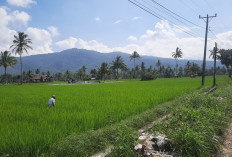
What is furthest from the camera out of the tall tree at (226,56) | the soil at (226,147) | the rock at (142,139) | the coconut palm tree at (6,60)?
the tall tree at (226,56)

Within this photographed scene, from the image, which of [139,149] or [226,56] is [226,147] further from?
[226,56]

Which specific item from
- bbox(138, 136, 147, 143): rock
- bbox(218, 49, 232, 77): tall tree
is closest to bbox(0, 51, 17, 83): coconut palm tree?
bbox(138, 136, 147, 143): rock

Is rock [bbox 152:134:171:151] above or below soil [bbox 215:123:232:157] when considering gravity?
above

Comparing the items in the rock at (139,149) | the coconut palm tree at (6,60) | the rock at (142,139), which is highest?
the coconut palm tree at (6,60)

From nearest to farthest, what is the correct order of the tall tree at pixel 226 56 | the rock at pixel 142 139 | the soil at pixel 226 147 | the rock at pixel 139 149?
the rock at pixel 139 149 < the soil at pixel 226 147 < the rock at pixel 142 139 < the tall tree at pixel 226 56

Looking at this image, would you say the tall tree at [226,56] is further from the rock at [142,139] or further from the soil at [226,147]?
the rock at [142,139]

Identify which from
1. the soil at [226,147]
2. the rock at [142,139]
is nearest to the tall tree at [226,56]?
the soil at [226,147]

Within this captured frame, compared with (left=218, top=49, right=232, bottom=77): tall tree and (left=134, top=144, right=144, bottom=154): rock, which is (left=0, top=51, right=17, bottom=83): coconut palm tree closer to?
(left=134, top=144, right=144, bottom=154): rock

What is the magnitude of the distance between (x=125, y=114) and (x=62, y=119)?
2306 millimetres

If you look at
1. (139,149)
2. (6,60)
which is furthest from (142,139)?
(6,60)

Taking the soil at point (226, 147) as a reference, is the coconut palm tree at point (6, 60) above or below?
above

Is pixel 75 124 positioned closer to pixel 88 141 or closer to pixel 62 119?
pixel 62 119

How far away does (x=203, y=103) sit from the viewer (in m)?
7.77

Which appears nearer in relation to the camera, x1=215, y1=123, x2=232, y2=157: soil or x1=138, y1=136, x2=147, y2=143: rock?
x1=215, y1=123, x2=232, y2=157: soil
